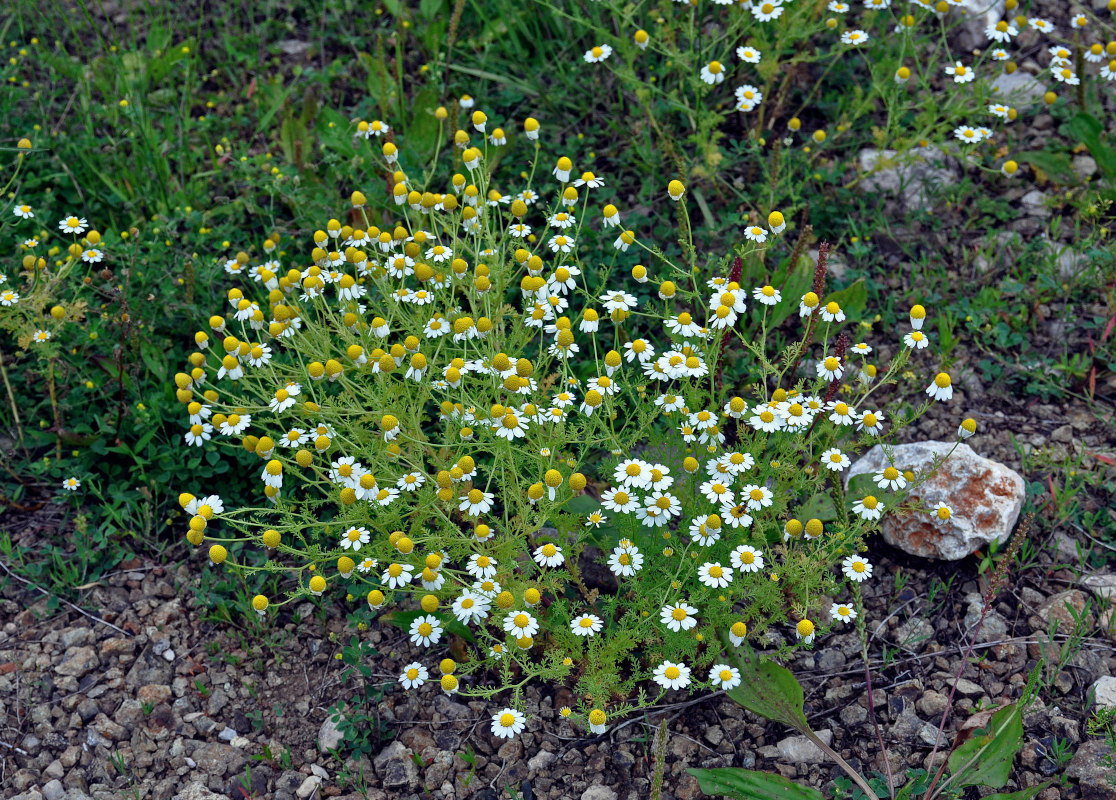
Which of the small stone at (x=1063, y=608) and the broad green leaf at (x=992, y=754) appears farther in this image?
the small stone at (x=1063, y=608)

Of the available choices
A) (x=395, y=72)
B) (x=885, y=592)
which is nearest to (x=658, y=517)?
(x=885, y=592)

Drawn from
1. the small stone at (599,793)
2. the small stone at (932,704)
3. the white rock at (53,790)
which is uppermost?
the small stone at (932,704)

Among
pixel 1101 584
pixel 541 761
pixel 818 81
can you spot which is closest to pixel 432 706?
pixel 541 761

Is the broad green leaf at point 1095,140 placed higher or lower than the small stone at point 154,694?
higher

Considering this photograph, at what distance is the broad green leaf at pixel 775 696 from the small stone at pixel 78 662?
6.63ft

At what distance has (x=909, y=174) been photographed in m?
4.24

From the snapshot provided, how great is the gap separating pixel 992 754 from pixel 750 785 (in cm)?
63

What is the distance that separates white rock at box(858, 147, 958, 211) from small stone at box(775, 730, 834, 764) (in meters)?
2.39

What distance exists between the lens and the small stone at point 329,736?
9.07 feet

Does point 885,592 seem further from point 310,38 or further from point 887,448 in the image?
point 310,38

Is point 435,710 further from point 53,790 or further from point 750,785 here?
point 53,790

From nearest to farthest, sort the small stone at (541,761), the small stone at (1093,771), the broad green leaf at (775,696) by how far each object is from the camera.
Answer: the small stone at (1093,771) → the broad green leaf at (775,696) → the small stone at (541,761)

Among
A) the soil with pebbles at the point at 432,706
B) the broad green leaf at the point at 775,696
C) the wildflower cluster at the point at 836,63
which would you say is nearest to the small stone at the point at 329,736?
the soil with pebbles at the point at 432,706

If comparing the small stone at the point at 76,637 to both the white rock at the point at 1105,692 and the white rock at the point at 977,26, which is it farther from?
the white rock at the point at 977,26
